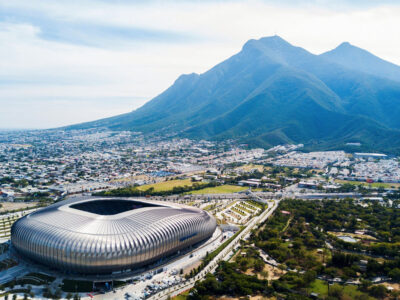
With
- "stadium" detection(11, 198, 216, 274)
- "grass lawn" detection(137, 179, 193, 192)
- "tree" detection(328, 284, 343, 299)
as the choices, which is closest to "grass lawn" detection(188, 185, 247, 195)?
"grass lawn" detection(137, 179, 193, 192)

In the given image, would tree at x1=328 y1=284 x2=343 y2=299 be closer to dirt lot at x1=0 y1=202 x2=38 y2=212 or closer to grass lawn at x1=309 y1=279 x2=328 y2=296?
grass lawn at x1=309 y1=279 x2=328 y2=296

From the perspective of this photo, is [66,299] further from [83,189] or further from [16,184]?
[16,184]

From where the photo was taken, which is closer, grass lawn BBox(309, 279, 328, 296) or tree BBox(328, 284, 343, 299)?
tree BBox(328, 284, 343, 299)

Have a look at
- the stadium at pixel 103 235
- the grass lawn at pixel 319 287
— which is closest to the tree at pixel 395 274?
the grass lawn at pixel 319 287

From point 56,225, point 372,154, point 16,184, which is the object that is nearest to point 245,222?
point 56,225

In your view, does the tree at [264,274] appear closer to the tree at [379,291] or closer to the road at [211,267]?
the road at [211,267]

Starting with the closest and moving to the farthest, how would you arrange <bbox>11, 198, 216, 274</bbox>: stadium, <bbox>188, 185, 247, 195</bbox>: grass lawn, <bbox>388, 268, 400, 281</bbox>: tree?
<bbox>11, 198, 216, 274</bbox>: stadium, <bbox>388, 268, 400, 281</bbox>: tree, <bbox>188, 185, 247, 195</bbox>: grass lawn

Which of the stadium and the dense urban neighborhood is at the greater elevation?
the stadium
